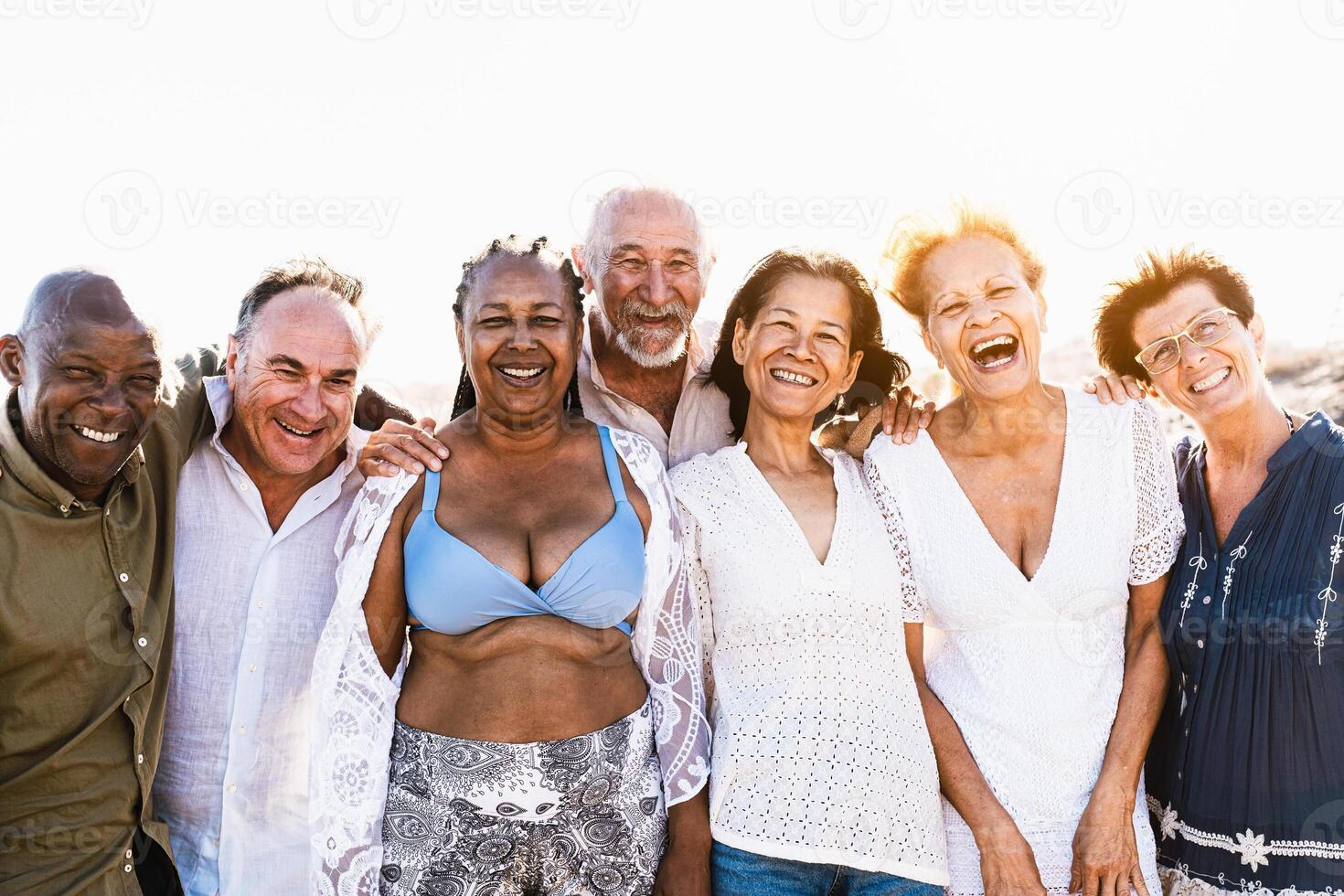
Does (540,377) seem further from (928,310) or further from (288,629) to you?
(928,310)

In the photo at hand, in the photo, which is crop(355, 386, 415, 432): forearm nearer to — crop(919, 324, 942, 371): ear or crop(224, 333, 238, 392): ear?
crop(224, 333, 238, 392): ear

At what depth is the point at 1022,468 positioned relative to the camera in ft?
11.8

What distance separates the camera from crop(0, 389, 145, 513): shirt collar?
2926 mm

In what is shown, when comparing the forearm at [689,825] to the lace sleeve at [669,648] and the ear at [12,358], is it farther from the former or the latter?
the ear at [12,358]

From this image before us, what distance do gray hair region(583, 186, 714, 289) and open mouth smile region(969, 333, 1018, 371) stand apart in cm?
124

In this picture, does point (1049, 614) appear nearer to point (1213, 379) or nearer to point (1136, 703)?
point (1136, 703)

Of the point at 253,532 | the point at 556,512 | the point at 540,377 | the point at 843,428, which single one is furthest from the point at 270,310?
the point at 843,428

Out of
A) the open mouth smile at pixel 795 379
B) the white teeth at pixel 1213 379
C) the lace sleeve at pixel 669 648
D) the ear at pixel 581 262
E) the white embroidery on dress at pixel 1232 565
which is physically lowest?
the lace sleeve at pixel 669 648

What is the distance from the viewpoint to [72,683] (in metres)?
2.97

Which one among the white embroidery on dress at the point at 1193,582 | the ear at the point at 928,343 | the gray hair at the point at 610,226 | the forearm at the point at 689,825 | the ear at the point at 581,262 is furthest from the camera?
the ear at the point at 581,262

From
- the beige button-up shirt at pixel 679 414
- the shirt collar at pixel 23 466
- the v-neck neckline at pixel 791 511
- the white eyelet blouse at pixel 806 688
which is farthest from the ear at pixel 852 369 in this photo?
the shirt collar at pixel 23 466

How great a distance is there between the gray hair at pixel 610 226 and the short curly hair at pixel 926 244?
2.71 feet

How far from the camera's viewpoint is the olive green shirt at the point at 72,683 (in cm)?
290

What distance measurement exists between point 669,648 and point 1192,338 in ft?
6.41
